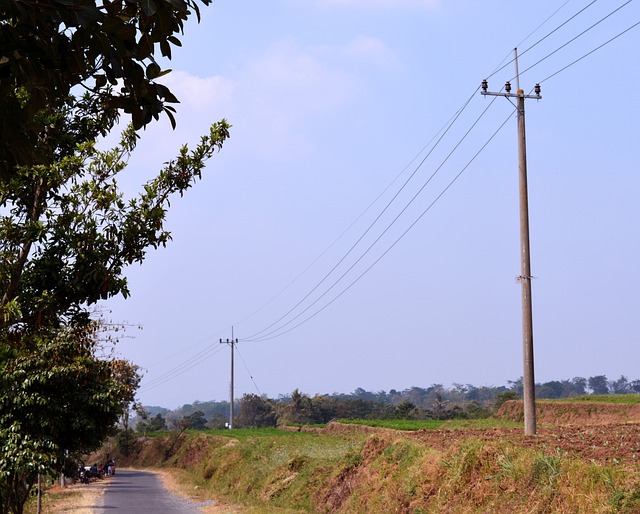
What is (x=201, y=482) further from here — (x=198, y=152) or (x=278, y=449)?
(x=198, y=152)

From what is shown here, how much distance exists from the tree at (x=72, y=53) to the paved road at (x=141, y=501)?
75.6 feet

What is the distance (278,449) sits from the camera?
33.2m

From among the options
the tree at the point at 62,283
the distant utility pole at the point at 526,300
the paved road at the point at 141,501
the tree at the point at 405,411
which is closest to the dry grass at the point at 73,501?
the paved road at the point at 141,501

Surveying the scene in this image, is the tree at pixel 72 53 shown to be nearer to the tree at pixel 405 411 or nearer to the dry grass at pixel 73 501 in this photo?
the dry grass at pixel 73 501

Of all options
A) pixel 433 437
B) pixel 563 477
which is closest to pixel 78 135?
pixel 563 477

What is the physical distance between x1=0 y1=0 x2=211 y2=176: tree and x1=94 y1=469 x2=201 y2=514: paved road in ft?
75.6

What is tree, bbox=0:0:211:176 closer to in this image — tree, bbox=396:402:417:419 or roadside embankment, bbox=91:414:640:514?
roadside embankment, bbox=91:414:640:514

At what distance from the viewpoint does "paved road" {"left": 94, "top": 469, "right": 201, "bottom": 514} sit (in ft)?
87.0

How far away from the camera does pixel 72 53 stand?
4.36 meters

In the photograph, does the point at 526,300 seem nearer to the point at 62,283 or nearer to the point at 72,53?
the point at 62,283

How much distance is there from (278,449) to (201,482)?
896 centimetres

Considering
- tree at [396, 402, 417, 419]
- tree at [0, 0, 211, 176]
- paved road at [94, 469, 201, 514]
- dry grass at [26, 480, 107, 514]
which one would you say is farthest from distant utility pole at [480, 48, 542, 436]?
tree at [396, 402, 417, 419]

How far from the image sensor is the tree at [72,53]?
3.96 metres

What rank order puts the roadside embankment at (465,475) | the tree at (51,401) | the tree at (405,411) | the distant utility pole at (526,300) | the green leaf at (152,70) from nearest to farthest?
the green leaf at (152,70)
the roadside embankment at (465,475)
the tree at (51,401)
the distant utility pole at (526,300)
the tree at (405,411)
